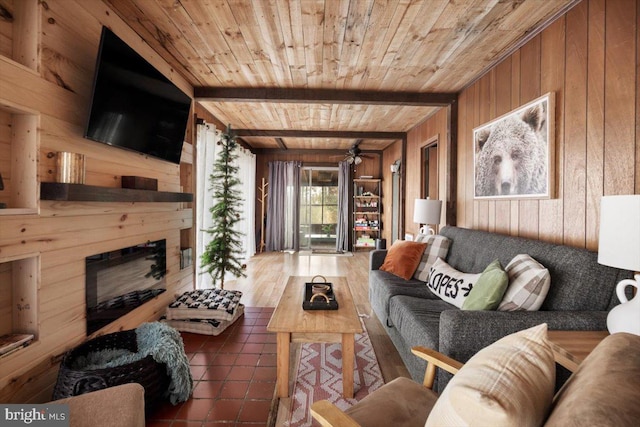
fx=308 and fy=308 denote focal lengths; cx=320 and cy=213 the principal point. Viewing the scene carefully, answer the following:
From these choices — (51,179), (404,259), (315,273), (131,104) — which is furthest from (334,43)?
(315,273)

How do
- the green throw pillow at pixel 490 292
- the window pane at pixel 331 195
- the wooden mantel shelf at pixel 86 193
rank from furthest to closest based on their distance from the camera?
the window pane at pixel 331 195
the green throw pillow at pixel 490 292
the wooden mantel shelf at pixel 86 193

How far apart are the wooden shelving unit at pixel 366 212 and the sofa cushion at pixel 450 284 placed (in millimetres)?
5120

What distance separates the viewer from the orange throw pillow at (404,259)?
3.03 metres

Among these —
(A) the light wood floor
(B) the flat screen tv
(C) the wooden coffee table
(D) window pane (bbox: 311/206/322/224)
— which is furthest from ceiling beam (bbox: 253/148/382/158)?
(C) the wooden coffee table

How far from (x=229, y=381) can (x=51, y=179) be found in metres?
1.64

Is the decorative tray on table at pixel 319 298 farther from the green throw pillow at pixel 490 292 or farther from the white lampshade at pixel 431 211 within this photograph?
the white lampshade at pixel 431 211

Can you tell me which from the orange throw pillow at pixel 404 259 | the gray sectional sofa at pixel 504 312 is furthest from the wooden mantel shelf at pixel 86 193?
the orange throw pillow at pixel 404 259

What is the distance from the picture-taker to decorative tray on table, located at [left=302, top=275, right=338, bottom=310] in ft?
7.07

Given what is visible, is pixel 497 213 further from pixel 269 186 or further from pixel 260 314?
pixel 269 186

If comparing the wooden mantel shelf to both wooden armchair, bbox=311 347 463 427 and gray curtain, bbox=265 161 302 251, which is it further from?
gray curtain, bbox=265 161 302 251

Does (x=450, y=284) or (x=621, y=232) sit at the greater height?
(x=621, y=232)

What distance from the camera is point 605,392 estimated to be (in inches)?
22.2

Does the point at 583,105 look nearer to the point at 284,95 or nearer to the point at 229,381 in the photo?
the point at 284,95

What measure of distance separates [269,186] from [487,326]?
6.67 meters
